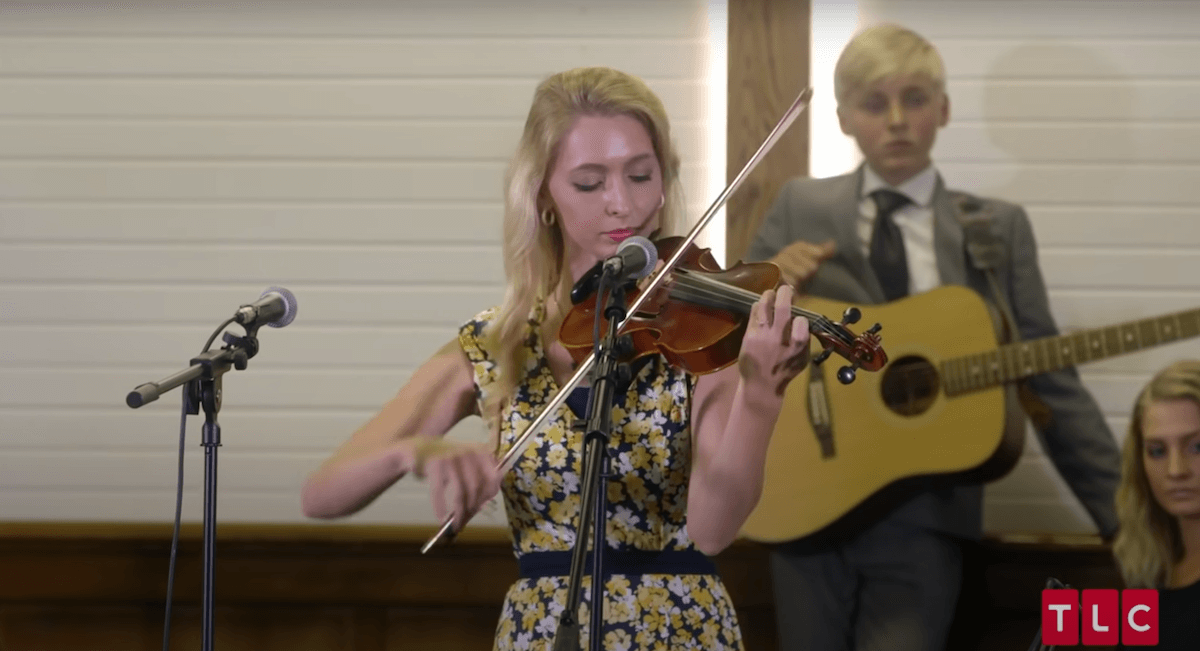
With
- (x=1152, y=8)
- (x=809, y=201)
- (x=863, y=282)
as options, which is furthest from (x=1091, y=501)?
(x=1152, y=8)

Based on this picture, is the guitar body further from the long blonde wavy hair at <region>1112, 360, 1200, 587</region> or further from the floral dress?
the floral dress

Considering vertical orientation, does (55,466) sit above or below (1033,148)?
below

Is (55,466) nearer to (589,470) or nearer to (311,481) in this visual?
(311,481)

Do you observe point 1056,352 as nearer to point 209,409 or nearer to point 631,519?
point 631,519

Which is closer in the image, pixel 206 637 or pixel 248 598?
pixel 206 637

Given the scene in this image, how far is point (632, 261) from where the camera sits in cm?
153

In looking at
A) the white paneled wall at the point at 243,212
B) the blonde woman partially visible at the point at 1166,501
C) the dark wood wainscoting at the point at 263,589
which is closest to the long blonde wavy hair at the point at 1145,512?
the blonde woman partially visible at the point at 1166,501

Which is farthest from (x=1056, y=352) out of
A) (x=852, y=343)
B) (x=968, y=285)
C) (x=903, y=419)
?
(x=852, y=343)

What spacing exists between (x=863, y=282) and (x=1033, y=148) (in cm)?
69

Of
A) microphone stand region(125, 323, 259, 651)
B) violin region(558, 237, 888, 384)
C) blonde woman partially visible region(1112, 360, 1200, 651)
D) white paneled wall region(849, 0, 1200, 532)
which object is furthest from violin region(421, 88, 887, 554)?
white paneled wall region(849, 0, 1200, 532)

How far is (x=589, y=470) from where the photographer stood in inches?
55.4

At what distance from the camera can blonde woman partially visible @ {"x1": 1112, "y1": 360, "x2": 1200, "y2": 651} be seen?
276 cm

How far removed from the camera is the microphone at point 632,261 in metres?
1.51

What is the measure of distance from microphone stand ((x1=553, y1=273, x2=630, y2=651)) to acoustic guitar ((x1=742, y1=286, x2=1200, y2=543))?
1.47 meters
